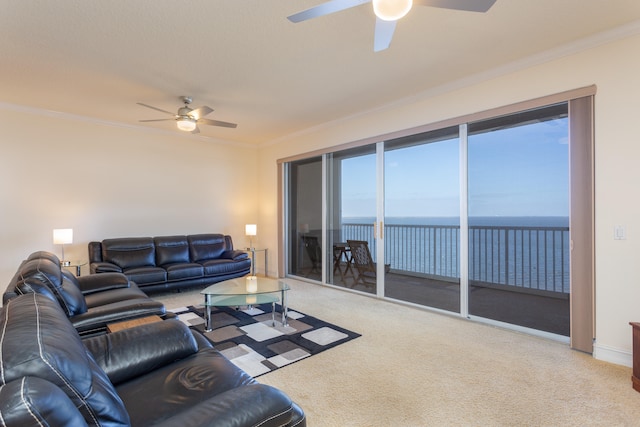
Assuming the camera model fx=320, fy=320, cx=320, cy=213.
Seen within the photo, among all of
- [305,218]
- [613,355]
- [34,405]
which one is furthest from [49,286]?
[613,355]

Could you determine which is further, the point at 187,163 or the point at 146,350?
the point at 187,163

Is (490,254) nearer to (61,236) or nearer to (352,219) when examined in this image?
(352,219)

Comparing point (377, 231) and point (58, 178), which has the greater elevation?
point (58, 178)

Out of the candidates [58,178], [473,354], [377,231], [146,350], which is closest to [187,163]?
[58,178]

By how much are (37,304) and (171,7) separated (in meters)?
2.08

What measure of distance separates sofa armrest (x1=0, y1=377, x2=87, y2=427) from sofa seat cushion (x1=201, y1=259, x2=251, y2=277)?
4.25 meters

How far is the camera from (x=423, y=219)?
4.04m

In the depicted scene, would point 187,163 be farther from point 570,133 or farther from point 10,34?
point 570,133

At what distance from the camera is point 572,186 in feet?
9.04

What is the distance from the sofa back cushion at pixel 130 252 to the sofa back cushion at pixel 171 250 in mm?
84

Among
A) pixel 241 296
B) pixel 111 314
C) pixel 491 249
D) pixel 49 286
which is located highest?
pixel 491 249

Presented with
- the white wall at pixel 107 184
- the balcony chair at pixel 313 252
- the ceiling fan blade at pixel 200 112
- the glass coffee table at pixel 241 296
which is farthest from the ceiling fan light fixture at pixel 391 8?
the white wall at pixel 107 184

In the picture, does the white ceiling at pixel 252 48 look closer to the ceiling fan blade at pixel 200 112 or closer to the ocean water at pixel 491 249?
the ceiling fan blade at pixel 200 112

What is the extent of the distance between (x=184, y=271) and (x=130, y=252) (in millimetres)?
873
